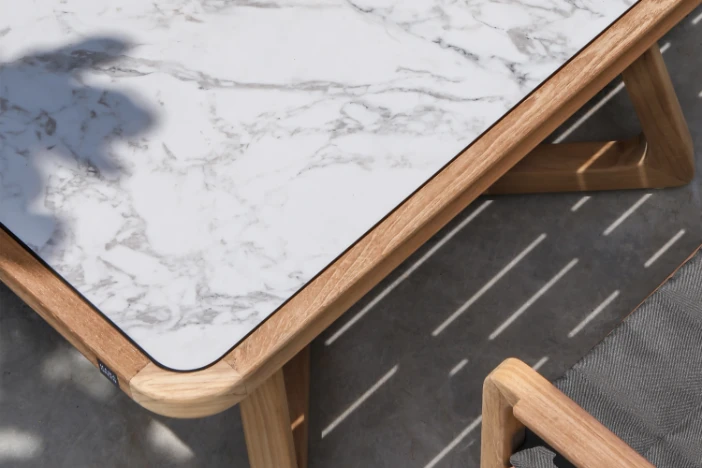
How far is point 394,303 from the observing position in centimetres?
200

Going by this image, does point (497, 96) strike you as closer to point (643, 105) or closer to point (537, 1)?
point (537, 1)

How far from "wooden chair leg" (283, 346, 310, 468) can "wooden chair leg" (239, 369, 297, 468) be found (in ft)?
0.54

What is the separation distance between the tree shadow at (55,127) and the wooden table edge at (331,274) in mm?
52

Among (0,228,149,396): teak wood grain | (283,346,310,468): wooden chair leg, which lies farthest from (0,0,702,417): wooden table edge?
(283,346,310,468): wooden chair leg

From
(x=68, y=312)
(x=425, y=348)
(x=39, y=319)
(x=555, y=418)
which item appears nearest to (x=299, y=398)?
(x=425, y=348)

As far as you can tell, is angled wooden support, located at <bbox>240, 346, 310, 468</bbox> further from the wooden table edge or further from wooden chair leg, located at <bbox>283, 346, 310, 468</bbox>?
the wooden table edge

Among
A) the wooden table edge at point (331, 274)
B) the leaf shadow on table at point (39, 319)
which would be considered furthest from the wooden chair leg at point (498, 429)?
the leaf shadow on table at point (39, 319)

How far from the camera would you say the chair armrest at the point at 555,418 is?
36.3 inches

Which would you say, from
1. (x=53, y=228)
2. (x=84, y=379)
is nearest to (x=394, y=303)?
(x=84, y=379)

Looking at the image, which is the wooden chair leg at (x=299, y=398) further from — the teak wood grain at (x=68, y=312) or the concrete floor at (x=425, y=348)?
the teak wood grain at (x=68, y=312)

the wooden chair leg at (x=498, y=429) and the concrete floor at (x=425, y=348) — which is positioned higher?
the wooden chair leg at (x=498, y=429)

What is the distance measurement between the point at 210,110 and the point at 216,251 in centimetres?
24

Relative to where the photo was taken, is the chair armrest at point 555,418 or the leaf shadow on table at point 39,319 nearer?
the chair armrest at point 555,418

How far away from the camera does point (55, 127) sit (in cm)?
129
